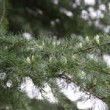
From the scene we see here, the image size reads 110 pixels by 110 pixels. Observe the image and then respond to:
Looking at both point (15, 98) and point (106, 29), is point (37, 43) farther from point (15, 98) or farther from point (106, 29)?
point (106, 29)

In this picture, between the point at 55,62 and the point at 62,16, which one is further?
the point at 62,16

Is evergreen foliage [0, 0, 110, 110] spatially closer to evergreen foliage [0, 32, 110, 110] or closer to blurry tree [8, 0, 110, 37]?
evergreen foliage [0, 32, 110, 110]

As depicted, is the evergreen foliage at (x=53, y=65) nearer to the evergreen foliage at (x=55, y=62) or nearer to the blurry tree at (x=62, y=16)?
the evergreen foliage at (x=55, y=62)

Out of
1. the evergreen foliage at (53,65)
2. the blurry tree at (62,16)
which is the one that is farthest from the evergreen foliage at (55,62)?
the blurry tree at (62,16)

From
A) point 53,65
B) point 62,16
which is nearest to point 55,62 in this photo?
point 53,65

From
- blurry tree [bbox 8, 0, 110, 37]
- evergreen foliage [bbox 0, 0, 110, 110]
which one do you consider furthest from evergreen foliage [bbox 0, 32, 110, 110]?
blurry tree [bbox 8, 0, 110, 37]

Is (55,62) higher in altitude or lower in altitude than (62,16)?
lower

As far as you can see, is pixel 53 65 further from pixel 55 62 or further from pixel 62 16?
pixel 62 16

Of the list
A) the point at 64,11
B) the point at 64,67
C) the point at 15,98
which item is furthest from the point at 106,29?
the point at 64,67

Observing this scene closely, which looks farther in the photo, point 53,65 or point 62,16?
point 62,16

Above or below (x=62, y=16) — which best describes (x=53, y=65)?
below

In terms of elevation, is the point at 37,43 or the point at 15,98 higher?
the point at 37,43
